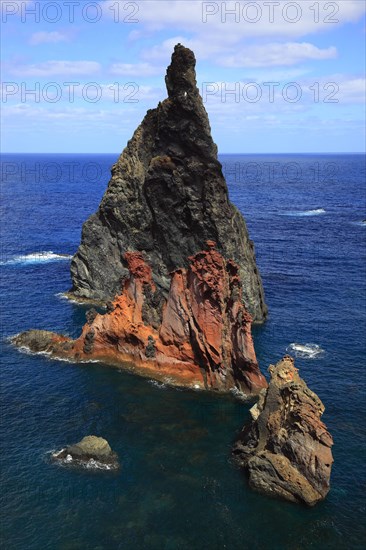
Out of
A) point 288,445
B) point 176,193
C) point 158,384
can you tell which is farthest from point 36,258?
point 288,445

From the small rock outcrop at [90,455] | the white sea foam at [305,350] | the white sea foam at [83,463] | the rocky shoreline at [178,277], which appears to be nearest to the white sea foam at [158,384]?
the rocky shoreline at [178,277]

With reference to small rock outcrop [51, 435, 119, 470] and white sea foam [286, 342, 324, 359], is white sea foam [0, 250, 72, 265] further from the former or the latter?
small rock outcrop [51, 435, 119, 470]

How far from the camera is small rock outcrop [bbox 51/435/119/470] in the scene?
52.8 metres

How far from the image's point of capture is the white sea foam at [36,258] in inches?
5005

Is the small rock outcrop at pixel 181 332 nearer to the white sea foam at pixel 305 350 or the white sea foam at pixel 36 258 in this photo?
the white sea foam at pixel 305 350

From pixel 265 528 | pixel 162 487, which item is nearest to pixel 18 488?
pixel 162 487

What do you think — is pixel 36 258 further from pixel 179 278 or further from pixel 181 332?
pixel 181 332

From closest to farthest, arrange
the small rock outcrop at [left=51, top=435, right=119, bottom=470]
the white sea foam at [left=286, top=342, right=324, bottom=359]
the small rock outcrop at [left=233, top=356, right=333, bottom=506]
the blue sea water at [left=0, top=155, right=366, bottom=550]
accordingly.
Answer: the blue sea water at [left=0, top=155, right=366, bottom=550]
the small rock outcrop at [left=233, top=356, right=333, bottom=506]
the small rock outcrop at [left=51, top=435, right=119, bottom=470]
the white sea foam at [left=286, top=342, right=324, bottom=359]

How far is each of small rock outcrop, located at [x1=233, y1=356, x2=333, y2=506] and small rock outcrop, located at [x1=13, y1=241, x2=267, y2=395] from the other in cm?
1360

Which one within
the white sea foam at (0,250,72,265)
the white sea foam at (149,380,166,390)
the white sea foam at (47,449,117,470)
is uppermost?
the white sea foam at (0,250,72,265)

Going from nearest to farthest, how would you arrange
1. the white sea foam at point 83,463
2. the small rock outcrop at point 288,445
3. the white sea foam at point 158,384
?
the small rock outcrop at point 288,445, the white sea foam at point 83,463, the white sea foam at point 158,384

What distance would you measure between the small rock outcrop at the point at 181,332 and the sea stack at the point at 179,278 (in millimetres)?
141

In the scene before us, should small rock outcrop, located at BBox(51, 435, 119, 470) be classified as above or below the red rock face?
below

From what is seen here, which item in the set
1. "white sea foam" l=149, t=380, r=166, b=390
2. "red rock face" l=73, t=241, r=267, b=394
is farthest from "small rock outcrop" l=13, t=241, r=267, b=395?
"white sea foam" l=149, t=380, r=166, b=390
